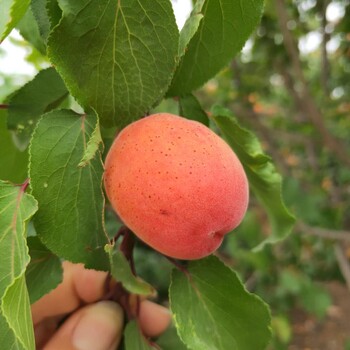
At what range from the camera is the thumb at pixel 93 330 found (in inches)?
27.9

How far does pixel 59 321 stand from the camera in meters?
0.86

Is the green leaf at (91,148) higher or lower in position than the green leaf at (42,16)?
lower

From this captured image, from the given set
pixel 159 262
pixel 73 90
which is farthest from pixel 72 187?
pixel 159 262

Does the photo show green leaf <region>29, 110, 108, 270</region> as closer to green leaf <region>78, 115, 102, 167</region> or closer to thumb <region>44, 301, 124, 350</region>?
green leaf <region>78, 115, 102, 167</region>

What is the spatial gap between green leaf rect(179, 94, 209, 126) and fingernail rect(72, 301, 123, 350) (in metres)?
0.34

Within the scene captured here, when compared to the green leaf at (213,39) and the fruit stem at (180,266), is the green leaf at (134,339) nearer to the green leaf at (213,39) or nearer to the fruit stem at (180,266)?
the fruit stem at (180,266)

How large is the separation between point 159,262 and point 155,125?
4.83 ft

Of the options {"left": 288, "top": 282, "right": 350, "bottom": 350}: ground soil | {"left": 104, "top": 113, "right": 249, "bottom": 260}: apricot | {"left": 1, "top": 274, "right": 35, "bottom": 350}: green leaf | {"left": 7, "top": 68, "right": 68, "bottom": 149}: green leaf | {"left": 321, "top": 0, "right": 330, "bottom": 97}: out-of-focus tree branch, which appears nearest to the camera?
{"left": 1, "top": 274, "right": 35, "bottom": 350}: green leaf

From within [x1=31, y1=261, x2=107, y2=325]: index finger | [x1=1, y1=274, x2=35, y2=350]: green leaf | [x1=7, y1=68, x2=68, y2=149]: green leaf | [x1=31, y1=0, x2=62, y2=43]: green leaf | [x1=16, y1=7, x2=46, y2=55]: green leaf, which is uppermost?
[x1=31, y1=0, x2=62, y2=43]: green leaf

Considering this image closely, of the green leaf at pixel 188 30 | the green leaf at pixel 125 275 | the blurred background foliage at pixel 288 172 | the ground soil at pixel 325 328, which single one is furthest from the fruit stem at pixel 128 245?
the ground soil at pixel 325 328

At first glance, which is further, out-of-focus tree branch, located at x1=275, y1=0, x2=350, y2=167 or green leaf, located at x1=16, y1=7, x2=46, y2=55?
out-of-focus tree branch, located at x1=275, y1=0, x2=350, y2=167

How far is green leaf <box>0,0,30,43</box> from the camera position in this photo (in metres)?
0.49

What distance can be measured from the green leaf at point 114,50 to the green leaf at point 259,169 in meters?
0.19

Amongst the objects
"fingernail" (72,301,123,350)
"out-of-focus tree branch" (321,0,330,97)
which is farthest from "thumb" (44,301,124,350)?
"out-of-focus tree branch" (321,0,330,97)
